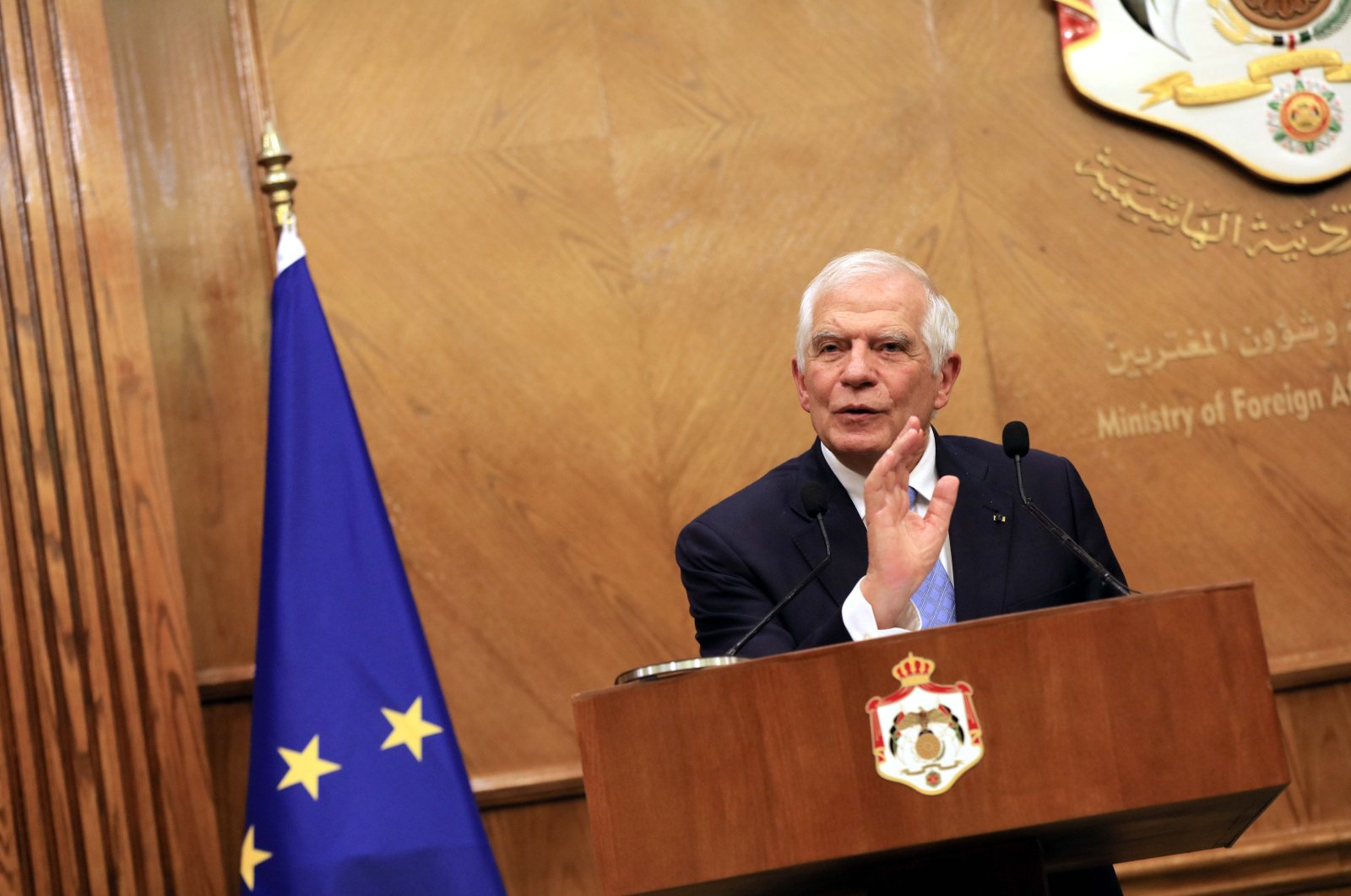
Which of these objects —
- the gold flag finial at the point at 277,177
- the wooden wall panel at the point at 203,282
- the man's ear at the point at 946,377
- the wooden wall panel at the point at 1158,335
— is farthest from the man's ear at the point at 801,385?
the wooden wall panel at the point at 203,282

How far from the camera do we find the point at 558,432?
12.1ft

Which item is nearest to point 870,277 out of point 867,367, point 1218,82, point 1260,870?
point 867,367

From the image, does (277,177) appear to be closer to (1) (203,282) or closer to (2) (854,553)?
(1) (203,282)

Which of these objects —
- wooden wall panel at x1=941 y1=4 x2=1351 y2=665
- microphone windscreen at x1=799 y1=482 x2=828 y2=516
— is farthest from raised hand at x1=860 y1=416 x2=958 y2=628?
wooden wall panel at x1=941 y1=4 x2=1351 y2=665

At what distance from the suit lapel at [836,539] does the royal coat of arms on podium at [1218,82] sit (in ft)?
6.12

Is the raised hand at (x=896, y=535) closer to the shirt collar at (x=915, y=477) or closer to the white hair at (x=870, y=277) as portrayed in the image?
the shirt collar at (x=915, y=477)

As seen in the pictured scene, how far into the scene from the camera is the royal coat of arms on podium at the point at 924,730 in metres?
1.51

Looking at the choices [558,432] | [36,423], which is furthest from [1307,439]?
[36,423]

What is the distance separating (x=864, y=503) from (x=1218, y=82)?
7.12 feet

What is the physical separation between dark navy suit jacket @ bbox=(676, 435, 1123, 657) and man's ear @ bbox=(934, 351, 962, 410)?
9cm

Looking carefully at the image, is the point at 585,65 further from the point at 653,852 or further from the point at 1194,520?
the point at 653,852

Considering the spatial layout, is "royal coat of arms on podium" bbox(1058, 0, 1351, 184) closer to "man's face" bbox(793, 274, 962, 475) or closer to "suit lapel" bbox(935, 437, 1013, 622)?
"man's face" bbox(793, 274, 962, 475)

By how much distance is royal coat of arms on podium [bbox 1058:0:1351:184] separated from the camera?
12.3ft

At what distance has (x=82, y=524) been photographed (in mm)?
3252
